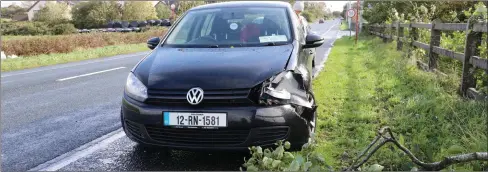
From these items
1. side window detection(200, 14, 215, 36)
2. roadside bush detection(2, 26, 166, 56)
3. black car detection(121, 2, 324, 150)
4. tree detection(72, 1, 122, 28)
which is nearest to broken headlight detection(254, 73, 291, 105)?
black car detection(121, 2, 324, 150)

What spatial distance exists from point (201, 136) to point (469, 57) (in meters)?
3.89

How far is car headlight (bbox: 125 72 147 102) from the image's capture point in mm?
3028

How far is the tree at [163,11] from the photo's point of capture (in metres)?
48.3

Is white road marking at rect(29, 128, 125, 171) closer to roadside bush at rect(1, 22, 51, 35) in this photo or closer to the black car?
the black car

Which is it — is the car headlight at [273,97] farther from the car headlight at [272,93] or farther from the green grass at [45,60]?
the green grass at [45,60]

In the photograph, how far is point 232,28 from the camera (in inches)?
165

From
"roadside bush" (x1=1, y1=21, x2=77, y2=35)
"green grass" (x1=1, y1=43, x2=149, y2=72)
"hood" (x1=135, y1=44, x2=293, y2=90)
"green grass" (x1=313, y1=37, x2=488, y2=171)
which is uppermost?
"hood" (x1=135, y1=44, x2=293, y2=90)

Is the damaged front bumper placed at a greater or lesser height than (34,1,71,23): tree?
lesser

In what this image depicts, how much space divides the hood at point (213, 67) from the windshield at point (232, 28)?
0.28m

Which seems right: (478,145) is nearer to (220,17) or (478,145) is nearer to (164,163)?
(164,163)

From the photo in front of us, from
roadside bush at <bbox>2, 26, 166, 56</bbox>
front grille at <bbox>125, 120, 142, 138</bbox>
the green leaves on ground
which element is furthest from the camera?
roadside bush at <bbox>2, 26, 166, 56</bbox>

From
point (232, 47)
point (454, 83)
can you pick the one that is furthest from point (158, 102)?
point (454, 83)

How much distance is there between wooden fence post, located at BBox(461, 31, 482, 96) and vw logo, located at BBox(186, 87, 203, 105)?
376 centimetres

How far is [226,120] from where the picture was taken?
283cm
